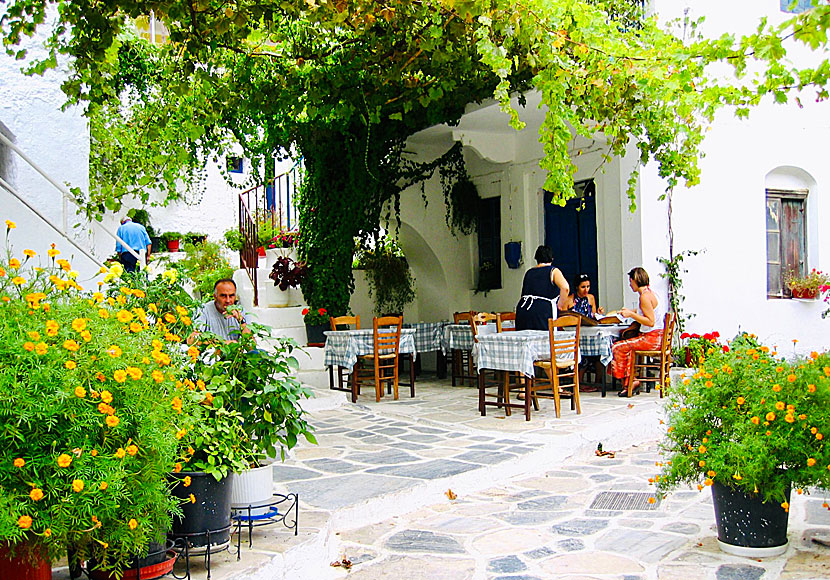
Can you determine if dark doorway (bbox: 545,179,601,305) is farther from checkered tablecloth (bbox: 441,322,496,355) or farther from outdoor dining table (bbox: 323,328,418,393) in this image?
outdoor dining table (bbox: 323,328,418,393)

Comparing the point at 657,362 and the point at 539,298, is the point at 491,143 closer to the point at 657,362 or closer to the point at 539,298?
the point at 539,298

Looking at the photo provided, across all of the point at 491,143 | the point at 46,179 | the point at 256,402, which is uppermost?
the point at 491,143

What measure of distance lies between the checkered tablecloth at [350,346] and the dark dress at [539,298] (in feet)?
5.67

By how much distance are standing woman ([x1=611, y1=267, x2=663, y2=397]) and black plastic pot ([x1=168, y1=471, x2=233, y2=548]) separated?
6839mm

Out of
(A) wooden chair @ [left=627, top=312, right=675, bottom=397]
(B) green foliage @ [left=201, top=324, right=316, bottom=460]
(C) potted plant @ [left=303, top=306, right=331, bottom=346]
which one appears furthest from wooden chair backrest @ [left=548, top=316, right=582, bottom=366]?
(C) potted plant @ [left=303, top=306, right=331, bottom=346]

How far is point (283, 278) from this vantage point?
40.4 feet

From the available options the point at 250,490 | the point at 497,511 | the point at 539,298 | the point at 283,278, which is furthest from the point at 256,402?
Result: the point at 283,278

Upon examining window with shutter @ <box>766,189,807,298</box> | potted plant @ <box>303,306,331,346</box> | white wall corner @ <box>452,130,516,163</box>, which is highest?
white wall corner @ <box>452,130,516,163</box>

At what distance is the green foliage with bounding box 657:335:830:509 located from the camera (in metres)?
3.82

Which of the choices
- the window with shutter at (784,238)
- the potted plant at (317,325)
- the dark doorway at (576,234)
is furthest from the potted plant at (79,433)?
the window with shutter at (784,238)

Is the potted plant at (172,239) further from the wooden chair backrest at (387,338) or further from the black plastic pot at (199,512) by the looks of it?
the black plastic pot at (199,512)

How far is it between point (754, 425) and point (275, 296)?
31.0 ft

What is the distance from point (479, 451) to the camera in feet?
21.8

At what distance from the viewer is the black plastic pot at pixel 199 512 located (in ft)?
11.5
